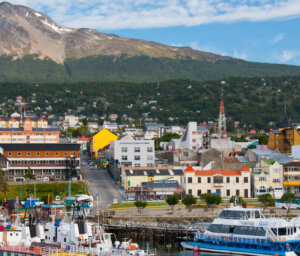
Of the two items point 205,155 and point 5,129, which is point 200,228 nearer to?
point 205,155

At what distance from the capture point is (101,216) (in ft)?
278

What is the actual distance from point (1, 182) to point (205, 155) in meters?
33.8

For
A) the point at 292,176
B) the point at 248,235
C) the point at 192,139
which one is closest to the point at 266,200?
the point at 292,176

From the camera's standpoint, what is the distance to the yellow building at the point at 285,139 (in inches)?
5081

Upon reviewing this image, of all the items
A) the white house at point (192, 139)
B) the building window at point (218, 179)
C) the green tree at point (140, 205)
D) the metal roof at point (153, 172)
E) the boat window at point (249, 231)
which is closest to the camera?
the boat window at point (249, 231)

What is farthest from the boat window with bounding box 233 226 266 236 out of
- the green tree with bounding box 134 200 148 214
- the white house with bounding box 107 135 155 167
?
the white house with bounding box 107 135 155 167

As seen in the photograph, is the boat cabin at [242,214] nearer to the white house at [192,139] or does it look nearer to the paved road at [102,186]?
the paved road at [102,186]

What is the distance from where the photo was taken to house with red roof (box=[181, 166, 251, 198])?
337 ft

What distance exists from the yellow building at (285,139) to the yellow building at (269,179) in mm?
22452

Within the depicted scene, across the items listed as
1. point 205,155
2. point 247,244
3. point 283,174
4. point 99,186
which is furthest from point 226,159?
point 247,244

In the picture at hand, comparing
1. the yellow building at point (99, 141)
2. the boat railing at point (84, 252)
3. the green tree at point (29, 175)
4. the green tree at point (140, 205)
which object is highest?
the yellow building at point (99, 141)

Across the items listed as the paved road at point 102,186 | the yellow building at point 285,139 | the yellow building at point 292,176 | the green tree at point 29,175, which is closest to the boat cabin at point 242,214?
the paved road at point 102,186

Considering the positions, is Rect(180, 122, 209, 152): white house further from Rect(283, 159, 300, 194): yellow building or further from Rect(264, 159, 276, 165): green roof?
Rect(283, 159, 300, 194): yellow building

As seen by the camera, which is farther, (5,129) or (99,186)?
(5,129)
